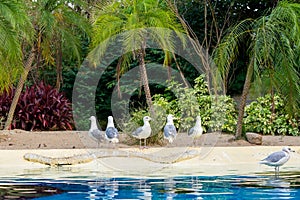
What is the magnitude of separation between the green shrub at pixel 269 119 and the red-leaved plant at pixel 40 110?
5418 mm

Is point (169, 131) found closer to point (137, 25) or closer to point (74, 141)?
point (74, 141)

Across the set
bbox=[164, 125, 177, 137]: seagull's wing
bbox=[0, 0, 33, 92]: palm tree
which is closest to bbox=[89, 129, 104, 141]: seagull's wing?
bbox=[164, 125, 177, 137]: seagull's wing

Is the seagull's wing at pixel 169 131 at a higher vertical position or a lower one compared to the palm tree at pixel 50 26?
lower

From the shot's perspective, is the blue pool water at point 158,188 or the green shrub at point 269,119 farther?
the green shrub at point 269,119

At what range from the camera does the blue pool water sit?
659 centimetres

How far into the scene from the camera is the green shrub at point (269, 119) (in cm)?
1666

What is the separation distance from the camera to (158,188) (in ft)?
24.1

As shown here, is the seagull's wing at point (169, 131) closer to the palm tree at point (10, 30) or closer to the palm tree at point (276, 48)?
the palm tree at point (276, 48)

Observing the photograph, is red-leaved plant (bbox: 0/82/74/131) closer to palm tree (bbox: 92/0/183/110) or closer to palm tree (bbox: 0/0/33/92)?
palm tree (bbox: 92/0/183/110)

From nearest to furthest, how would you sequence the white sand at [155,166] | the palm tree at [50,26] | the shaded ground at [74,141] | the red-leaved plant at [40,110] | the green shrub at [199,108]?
the white sand at [155,166] < the shaded ground at [74,141] < the palm tree at [50,26] < the green shrub at [199,108] < the red-leaved plant at [40,110]

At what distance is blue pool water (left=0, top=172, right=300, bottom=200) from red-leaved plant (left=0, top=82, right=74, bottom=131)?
874 cm

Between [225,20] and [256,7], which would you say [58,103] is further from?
[256,7]

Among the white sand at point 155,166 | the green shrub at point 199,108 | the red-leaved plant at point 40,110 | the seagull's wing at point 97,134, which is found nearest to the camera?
the white sand at point 155,166

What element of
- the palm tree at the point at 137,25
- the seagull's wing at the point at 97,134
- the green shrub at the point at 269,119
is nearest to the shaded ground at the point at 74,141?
the seagull's wing at the point at 97,134
